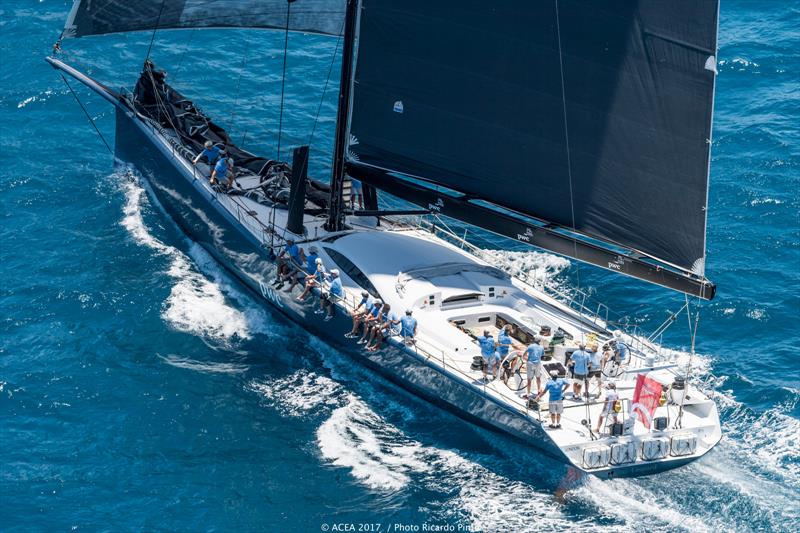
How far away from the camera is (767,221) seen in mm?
A: 38656

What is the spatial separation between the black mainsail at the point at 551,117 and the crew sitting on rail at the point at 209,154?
251 inches

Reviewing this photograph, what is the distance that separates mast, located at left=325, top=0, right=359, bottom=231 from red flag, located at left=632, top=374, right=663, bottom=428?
10.5 metres

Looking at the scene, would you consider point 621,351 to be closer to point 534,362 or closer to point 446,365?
point 534,362

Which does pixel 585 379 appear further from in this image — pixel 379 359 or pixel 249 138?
pixel 249 138

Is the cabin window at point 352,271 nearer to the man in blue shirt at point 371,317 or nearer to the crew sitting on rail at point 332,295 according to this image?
the crew sitting on rail at point 332,295

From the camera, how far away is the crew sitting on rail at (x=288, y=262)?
33.2m

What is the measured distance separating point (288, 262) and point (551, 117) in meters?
9.16

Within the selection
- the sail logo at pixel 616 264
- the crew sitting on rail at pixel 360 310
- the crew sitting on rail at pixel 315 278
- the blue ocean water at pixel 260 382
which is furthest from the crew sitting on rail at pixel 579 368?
the crew sitting on rail at pixel 315 278

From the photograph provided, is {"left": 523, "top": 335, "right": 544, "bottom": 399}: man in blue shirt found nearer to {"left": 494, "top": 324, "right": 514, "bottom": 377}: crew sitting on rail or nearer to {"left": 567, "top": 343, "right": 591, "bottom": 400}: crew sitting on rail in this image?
{"left": 494, "top": 324, "right": 514, "bottom": 377}: crew sitting on rail

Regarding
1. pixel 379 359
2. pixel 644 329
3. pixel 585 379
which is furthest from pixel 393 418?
pixel 644 329

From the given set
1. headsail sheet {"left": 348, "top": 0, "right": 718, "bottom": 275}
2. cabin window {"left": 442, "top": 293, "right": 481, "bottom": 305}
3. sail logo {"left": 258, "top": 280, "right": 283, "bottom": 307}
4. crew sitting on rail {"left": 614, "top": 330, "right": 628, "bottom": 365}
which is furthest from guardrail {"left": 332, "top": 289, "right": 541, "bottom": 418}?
headsail sheet {"left": 348, "top": 0, "right": 718, "bottom": 275}

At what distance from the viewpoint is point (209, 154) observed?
37.4 m

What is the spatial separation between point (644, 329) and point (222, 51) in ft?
78.5

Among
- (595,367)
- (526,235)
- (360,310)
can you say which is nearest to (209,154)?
(360,310)
